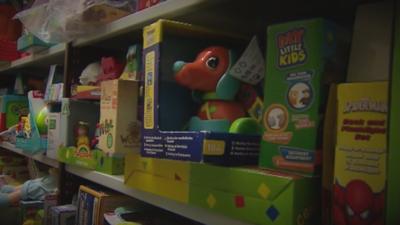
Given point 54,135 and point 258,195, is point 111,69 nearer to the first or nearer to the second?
point 54,135

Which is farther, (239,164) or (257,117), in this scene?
(257,117)

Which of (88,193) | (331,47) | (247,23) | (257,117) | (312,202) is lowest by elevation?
(88,193)

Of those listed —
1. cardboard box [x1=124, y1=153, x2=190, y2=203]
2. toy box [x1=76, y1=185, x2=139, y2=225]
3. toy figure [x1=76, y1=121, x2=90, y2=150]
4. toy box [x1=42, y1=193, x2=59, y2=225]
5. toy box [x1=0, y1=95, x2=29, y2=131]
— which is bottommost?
toy box [x1=42, y1=193, x2=59, y2=225]

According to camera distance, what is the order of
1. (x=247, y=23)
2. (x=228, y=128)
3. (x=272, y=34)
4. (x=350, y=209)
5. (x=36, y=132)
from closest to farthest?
1. (x=350, y=209)
2. (x=272, y=34)
3. (x=228, y=128)
4. (x=247, y=23)
5. (x=36, y=132)

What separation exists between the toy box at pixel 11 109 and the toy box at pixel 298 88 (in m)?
1.79

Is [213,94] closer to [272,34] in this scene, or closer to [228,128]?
[228,128]

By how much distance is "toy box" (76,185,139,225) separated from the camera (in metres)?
1.01

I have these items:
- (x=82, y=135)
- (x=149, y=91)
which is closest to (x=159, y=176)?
(x=149, y=91)

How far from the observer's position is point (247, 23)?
0.88 m

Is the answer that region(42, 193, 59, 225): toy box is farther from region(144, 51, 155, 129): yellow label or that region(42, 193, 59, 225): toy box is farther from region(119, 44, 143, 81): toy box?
region(144, 51, 155, 129): yellow label

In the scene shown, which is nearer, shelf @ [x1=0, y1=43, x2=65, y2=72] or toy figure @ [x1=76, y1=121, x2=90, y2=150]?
toy figure @ [x1=76, y1=121, x2=90, y2=150]

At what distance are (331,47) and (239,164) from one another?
23cm

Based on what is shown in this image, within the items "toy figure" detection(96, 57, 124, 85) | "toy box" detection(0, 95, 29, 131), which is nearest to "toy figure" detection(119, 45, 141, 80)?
"toy figure" detection(96, 57, 124, 85)

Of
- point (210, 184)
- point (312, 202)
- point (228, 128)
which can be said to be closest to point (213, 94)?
point (228, 128)
